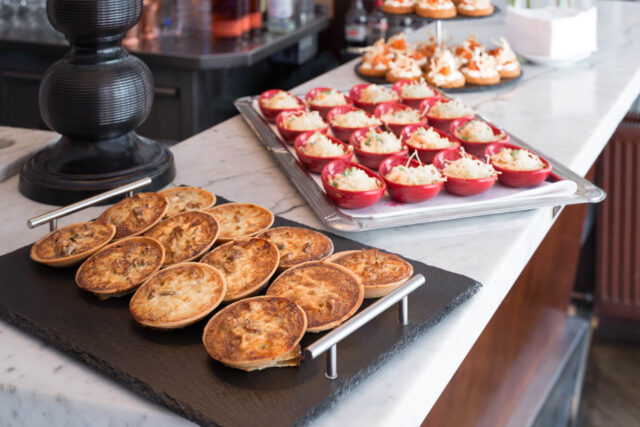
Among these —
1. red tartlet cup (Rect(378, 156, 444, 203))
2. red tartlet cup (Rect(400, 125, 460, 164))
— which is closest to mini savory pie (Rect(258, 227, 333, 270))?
red tartlet cup (Rect(378, 156, 444, 203))

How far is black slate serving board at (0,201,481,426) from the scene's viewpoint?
896 millimetres

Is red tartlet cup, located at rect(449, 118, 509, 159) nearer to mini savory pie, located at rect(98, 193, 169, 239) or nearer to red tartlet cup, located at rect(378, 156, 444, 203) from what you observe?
red tartlet cup, located at rect(378, 156, 444, 203)

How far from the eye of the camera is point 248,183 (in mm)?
1641

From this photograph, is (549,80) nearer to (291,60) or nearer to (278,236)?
(278,236)

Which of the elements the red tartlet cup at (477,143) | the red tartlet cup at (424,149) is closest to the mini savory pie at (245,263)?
the red tartlet cup at (424,149)

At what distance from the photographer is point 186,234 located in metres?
1.26

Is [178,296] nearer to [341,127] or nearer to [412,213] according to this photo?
[412,213]

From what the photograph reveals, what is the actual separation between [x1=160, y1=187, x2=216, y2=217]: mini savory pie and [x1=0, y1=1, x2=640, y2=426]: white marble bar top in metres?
0.11

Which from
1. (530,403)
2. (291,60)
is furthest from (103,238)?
(291,60)

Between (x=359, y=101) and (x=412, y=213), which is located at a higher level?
(x=359, y=101)

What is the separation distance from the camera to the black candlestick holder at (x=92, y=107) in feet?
4.70

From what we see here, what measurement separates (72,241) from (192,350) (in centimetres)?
36

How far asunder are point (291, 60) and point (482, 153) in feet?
8.53

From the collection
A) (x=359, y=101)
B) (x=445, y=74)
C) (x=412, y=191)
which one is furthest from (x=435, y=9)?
(x=412, y=191)
